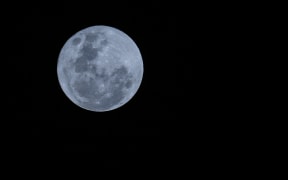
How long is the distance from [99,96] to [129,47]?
1.16 metres

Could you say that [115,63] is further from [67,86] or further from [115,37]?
[67,86]

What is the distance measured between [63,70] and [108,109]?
1.25 meters

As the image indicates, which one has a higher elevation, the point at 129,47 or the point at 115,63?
the point at 129,47

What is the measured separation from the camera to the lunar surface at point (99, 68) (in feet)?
22.9

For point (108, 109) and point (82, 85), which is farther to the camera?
point (108, 109)

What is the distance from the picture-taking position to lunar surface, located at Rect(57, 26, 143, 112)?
699 cm

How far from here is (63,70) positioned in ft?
24.0

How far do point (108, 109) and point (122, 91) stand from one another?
1.97ft

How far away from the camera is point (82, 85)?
7.09 m

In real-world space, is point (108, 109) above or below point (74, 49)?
below

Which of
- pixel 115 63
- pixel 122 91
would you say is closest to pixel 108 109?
pixel 122 91

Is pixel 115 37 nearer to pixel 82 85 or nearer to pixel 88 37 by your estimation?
pixel 88 37

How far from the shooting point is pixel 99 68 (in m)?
6.95

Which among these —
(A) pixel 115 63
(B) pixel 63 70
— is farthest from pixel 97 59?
(B) pixel 63 70
